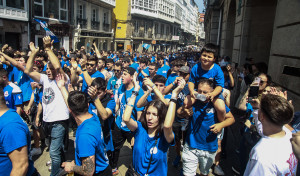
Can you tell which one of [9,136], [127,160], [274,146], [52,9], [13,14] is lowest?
[127,160]

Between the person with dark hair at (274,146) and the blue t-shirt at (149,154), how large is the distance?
0.95 meters

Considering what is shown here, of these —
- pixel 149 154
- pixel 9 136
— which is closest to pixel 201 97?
pixel 149 154

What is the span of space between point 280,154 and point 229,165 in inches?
115

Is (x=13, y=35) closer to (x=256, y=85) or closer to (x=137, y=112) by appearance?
(x=137, y=112)

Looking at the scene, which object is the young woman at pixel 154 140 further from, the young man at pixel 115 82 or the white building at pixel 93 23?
the white building at pixel 93 23

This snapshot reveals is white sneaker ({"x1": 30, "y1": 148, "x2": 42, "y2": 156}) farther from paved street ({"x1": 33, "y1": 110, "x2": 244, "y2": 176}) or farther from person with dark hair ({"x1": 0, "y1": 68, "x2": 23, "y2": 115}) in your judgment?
person with dark hair ({"x1": 0, "y1": 68, "x2": 23, "y2": 115})

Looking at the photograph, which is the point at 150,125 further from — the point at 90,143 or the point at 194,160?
the point at 194,160

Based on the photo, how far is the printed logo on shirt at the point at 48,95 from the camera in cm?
364

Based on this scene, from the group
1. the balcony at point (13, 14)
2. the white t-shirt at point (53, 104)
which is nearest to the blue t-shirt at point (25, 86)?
→ the white t-shirt at point (53, 104)

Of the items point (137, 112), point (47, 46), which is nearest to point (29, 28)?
point (47, 46)

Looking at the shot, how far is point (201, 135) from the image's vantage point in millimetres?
3078

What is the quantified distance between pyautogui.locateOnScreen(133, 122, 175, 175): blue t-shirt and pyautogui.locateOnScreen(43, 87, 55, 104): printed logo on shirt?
195 centimetres

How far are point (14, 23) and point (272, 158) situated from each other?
19209 millimetres

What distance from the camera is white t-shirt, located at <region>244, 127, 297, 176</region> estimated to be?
174 cm
